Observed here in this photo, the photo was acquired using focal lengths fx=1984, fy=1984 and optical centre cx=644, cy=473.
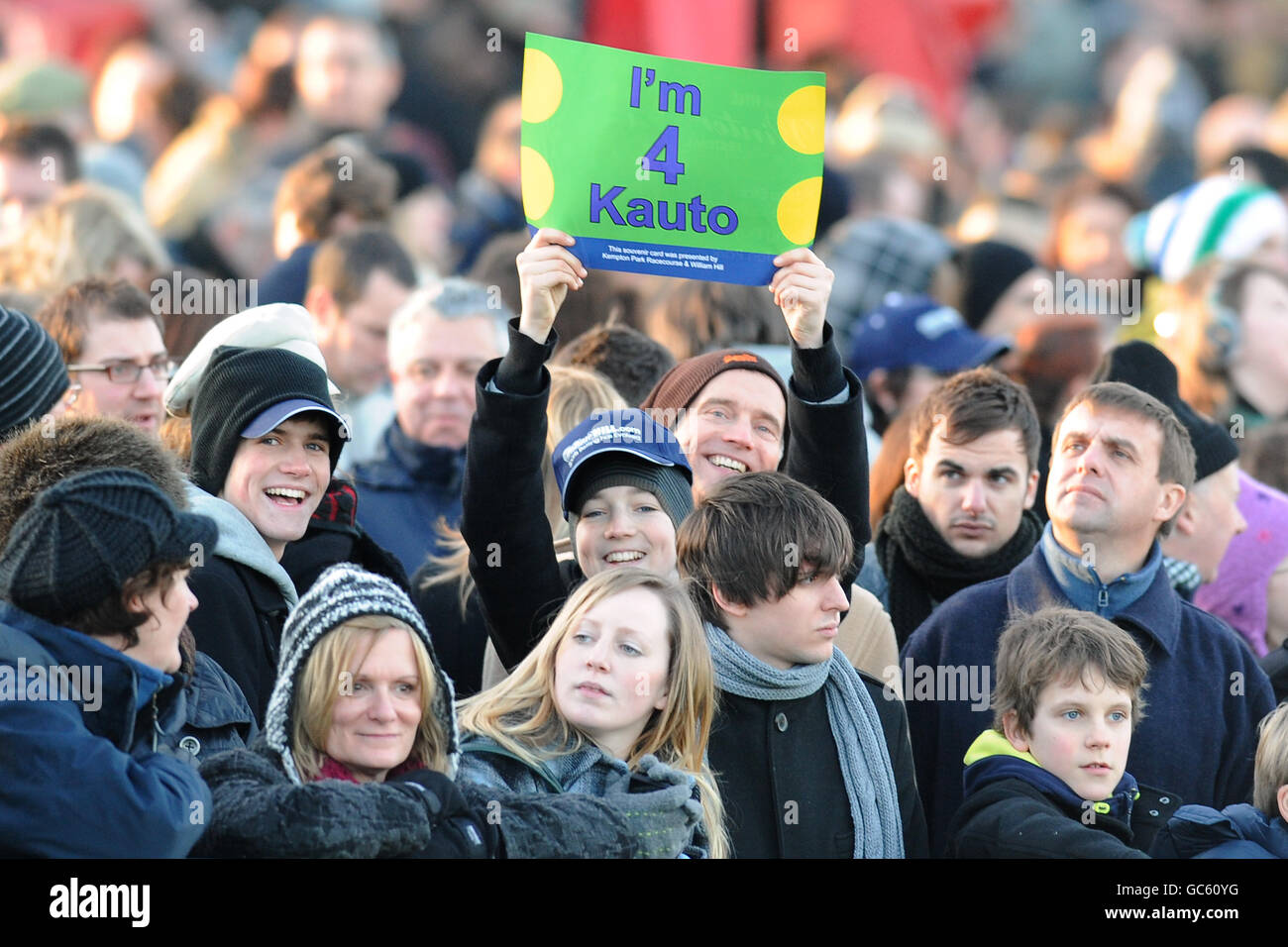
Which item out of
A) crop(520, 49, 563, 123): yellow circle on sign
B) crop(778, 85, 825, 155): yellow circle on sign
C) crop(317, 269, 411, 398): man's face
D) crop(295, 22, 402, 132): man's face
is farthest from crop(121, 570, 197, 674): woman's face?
crop(295, 22, 402, 132): man's face

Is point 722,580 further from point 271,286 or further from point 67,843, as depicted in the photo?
point 271,286

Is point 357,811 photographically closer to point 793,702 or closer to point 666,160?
point 793,702

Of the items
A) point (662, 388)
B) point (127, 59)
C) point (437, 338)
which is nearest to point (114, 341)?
point (437, 338)

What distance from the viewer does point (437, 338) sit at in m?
6.69

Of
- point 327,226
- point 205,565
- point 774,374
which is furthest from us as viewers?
point 327,226

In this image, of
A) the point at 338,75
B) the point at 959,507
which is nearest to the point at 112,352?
the point at 959,507

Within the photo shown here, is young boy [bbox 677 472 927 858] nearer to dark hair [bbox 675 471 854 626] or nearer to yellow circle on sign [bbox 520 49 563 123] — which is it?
dark hair [bbox 675 471 854 626]

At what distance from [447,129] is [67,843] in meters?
10.8

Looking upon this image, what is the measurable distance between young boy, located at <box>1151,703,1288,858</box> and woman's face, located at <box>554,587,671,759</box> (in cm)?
122

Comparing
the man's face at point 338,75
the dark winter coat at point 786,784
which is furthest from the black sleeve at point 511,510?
the man's face at point 338,75

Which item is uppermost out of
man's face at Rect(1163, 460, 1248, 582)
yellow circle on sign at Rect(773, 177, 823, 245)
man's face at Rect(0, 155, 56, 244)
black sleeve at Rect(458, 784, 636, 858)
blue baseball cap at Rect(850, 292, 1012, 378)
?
man's face at Rect(0, 155, 56, 244)

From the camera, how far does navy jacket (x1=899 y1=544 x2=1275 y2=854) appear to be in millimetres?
5117

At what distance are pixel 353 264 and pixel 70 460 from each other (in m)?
3.45

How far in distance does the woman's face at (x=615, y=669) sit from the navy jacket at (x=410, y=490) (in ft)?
6.38
